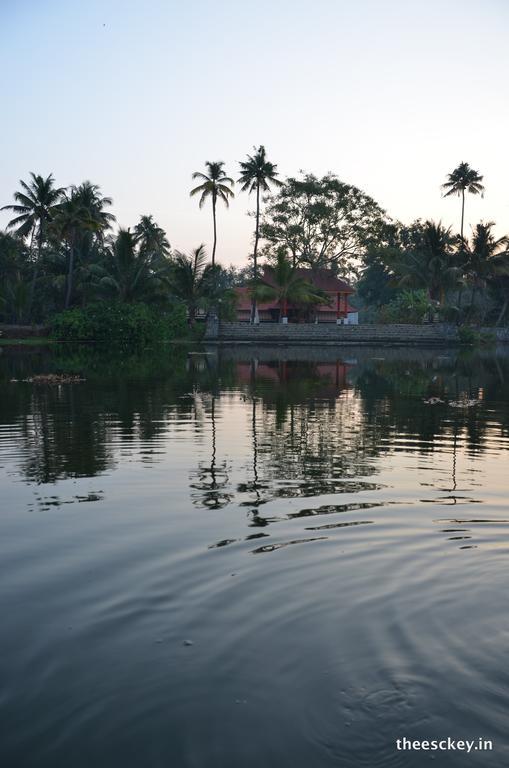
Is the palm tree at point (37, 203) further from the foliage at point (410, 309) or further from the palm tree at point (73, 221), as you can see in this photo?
the foliage at point (410, 309)

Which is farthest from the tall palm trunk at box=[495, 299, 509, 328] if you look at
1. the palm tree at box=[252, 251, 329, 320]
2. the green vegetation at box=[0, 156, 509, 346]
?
the palm tree at box=[252, 251, 329, 320]

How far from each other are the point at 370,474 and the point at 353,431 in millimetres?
4732

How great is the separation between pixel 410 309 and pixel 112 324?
32784mm

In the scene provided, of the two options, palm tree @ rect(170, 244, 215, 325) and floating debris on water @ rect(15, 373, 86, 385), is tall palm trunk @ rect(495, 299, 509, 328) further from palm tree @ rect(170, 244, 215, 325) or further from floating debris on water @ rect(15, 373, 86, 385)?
floating debris on water @ rect(15, 373, 86, 385)

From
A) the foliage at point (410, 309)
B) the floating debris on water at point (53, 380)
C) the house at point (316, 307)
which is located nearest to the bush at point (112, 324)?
the house at point (316, 307)

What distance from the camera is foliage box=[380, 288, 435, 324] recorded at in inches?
2756

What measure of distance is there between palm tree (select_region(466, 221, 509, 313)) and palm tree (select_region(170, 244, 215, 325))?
24.8m

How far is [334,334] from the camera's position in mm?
65125

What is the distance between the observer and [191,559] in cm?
678

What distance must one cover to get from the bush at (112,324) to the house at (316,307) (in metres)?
18.2

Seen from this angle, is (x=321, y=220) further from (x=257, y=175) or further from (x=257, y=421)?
(x=257, y=421)

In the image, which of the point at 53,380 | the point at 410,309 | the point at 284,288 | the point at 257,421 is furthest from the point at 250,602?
the point at 410,309

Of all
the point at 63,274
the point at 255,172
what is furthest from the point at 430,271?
the point at 63,274

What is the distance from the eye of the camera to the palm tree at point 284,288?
209ft
